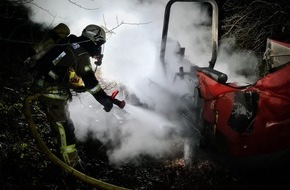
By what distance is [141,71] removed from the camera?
7.64 metres

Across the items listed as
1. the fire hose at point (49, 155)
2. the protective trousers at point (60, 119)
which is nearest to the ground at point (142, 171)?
the fire hose at point (49, 155)

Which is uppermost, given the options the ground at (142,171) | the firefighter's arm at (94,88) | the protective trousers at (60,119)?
the firefighter's arm at (94,88)

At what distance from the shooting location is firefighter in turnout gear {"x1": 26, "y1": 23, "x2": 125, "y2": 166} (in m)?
4.30

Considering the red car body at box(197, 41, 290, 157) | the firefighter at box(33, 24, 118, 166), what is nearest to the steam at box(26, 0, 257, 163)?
the firefighter at box(33, 24, 118, 166)

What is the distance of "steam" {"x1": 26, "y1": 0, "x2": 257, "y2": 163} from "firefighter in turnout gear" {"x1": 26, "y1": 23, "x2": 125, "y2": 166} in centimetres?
48

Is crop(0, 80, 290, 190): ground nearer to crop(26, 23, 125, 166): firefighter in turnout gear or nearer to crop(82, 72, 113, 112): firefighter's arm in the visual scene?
crop(26, 23, 125, 166): firefighter in turnout gear

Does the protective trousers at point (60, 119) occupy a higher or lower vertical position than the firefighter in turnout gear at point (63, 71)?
lower

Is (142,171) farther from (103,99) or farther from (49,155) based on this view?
(49,155)

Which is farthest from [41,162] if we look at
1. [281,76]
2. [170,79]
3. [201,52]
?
[201,52]

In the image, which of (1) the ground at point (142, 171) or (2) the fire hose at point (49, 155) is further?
(1) the ground at point (142, 171)

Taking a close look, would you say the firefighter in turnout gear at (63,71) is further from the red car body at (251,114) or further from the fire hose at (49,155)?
the red car body at (251,114)

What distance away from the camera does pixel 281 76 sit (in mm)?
3488

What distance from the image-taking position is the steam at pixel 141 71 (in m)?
6.00

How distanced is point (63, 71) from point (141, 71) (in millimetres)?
3344
